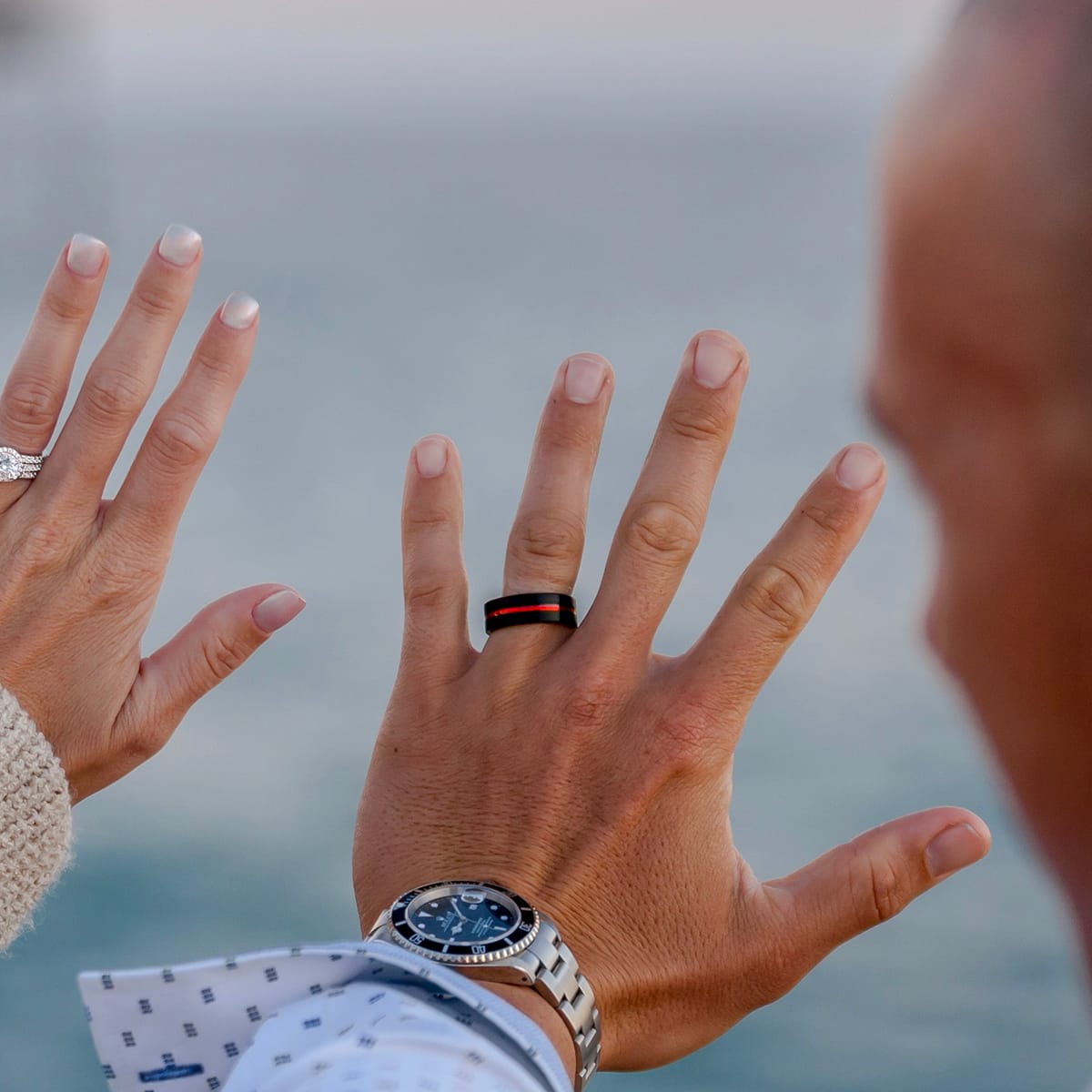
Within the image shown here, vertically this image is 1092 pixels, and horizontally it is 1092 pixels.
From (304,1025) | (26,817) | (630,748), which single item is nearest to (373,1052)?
(304,1025)

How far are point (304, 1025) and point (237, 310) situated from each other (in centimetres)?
105

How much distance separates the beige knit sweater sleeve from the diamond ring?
0.31 metres

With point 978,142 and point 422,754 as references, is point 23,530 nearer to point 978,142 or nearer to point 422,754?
point 422,754

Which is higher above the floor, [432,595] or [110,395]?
[110,395]

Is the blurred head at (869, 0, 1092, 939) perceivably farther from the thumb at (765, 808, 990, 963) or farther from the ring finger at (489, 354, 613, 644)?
the ring finger at (489, 354, 613, 644)

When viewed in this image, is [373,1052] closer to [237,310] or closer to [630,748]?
[630,748]

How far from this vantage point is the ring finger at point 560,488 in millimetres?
1319

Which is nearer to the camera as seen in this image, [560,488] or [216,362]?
[560,488]

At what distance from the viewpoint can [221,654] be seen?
1744 mm

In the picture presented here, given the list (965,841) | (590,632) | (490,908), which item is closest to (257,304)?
(590,632)

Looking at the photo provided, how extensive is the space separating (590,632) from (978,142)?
2.37ft

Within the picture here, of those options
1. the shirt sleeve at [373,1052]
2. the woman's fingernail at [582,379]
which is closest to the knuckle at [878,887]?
the shirt sleeve at [373,1052]

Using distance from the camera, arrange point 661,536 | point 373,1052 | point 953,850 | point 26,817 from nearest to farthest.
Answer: point 373,1052
point 953,850
point 661,536
point 26,817

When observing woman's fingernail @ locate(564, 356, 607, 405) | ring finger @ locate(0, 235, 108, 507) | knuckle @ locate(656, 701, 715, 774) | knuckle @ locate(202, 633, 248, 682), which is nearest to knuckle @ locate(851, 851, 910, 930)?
knuckle @ locate(656, 701, 715, 774)
